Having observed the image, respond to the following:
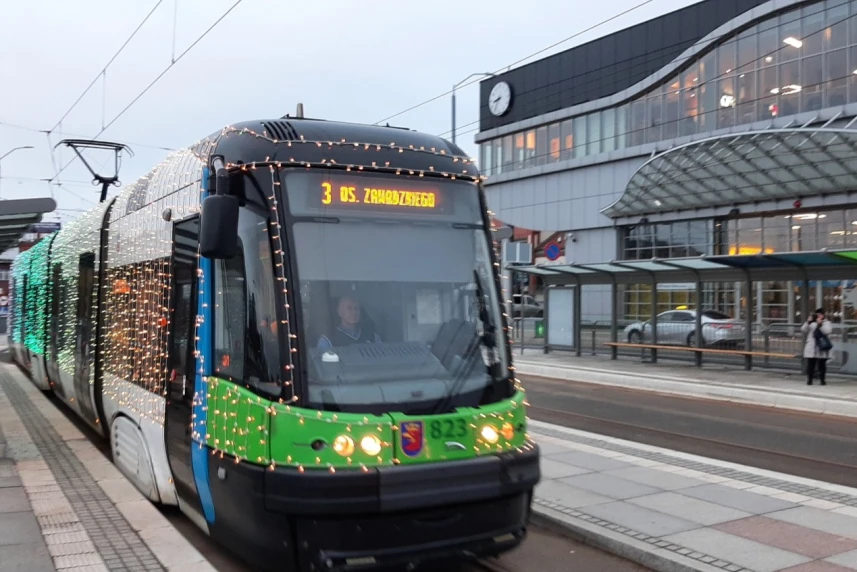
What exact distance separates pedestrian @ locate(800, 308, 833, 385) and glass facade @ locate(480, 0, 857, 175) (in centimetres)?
1638

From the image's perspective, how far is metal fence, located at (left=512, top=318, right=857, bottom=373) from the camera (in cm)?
1812

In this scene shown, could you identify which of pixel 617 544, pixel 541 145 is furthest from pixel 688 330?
pixel 541 145

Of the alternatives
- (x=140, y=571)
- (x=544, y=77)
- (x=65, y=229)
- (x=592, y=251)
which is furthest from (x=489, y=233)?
(x=544, y=77)

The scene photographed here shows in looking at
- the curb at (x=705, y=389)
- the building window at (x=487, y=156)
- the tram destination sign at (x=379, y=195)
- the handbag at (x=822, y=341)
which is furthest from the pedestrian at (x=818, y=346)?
the building window at (x=487, y=156)

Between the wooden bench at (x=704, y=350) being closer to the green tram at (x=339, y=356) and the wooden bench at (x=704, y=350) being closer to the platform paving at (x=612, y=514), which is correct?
the platform paving at (x=612, y=514)

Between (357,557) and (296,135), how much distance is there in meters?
2.77

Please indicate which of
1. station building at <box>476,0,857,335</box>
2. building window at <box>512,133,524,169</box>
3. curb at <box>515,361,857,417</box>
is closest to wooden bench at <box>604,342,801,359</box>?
station building at <box>476,0,857,335</box>

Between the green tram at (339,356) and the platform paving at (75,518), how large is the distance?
407 mm

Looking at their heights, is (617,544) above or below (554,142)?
below

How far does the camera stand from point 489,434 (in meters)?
5.25

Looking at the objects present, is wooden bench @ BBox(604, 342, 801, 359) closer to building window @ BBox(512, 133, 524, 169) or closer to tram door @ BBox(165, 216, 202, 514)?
tram door @ BBox(165, 216, 202, 514)

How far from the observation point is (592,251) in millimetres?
41406

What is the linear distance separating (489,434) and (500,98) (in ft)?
147

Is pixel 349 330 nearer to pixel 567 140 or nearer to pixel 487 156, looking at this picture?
pixel 567 140
